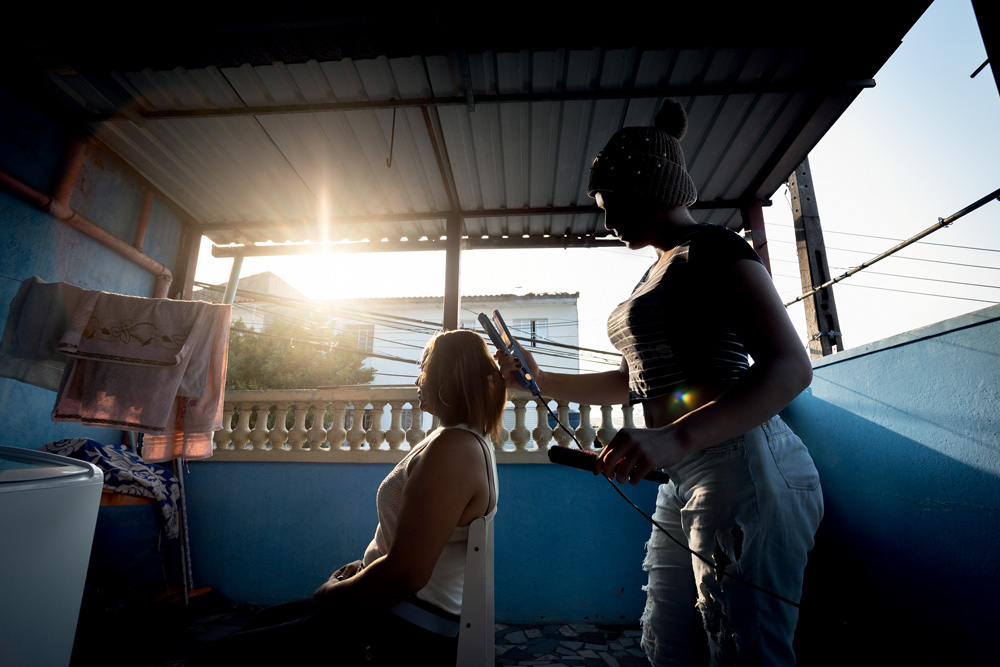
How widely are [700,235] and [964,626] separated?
231 cm

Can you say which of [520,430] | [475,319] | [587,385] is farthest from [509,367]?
[475,319]

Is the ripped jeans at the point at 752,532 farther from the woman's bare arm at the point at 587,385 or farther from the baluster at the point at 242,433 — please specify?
the baluster at the point at 242,433

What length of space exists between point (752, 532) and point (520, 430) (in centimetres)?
353

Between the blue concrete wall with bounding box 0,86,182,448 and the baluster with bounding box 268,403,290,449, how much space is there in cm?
140

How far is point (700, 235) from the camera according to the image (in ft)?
3.76

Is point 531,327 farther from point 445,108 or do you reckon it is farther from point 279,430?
point 445,108

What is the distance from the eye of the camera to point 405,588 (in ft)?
4.34

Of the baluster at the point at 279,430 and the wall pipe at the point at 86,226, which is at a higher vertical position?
the wall pipe at the point at 86,226

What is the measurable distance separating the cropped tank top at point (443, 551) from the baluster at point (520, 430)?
9.45 feet

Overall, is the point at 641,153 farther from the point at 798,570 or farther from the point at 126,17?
the point at 126,17

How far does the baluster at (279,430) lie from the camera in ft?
15.1

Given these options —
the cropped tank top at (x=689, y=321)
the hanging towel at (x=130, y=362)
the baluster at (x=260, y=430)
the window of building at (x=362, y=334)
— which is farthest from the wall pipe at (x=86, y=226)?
the window of building at (x=362, y=334)

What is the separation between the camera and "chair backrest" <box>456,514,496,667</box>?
52.1 inches

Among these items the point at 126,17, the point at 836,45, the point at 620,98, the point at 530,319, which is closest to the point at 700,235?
the point at 620,98
